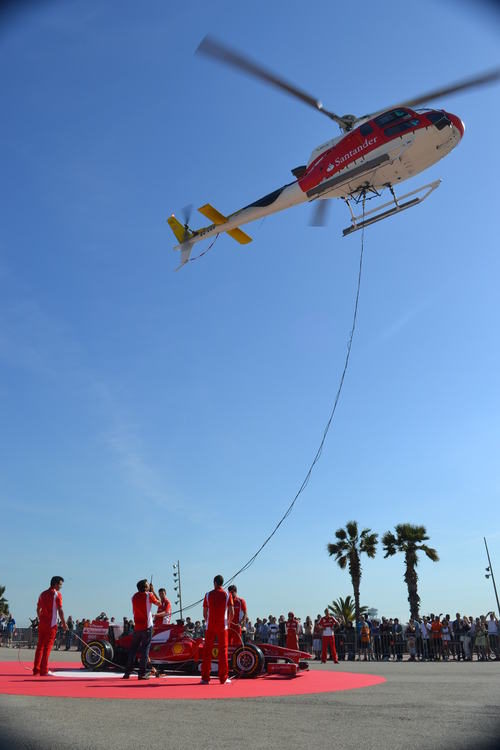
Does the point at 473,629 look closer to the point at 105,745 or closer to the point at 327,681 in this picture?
the point at 327,681

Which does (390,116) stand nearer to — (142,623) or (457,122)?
(457,122)

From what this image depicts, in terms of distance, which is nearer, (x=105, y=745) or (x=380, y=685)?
(x=105, y=745)

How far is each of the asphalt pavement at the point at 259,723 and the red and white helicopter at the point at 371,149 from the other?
12.8m

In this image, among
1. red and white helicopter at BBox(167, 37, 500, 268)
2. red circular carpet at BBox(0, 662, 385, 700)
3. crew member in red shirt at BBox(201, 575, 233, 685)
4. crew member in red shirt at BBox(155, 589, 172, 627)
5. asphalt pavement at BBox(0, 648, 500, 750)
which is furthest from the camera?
red and white helicopter at BBox(167, 37, 500, 268)

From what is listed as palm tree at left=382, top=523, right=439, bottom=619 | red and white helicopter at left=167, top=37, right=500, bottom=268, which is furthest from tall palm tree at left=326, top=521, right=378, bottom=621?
red and white helicopter at left=167, top=37, right=500, bottom=268

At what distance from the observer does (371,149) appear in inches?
717

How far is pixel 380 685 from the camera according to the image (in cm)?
1133

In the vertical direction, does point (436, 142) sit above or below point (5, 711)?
above

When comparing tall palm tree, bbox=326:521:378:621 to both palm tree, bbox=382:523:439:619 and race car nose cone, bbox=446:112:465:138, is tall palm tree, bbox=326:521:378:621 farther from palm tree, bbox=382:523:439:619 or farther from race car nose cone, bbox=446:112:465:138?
race car nose cone, bbox=446:112:465:138

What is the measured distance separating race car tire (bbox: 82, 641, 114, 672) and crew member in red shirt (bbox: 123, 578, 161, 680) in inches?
58.2

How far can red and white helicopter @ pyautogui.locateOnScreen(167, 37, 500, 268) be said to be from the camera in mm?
17547

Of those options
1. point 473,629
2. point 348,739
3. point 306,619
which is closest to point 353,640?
point 306,619

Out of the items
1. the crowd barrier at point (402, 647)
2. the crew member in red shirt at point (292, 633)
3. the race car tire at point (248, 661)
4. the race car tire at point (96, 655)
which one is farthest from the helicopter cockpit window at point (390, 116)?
the crowd barrier at point (402, 647)

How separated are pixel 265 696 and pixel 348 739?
3.59 m
